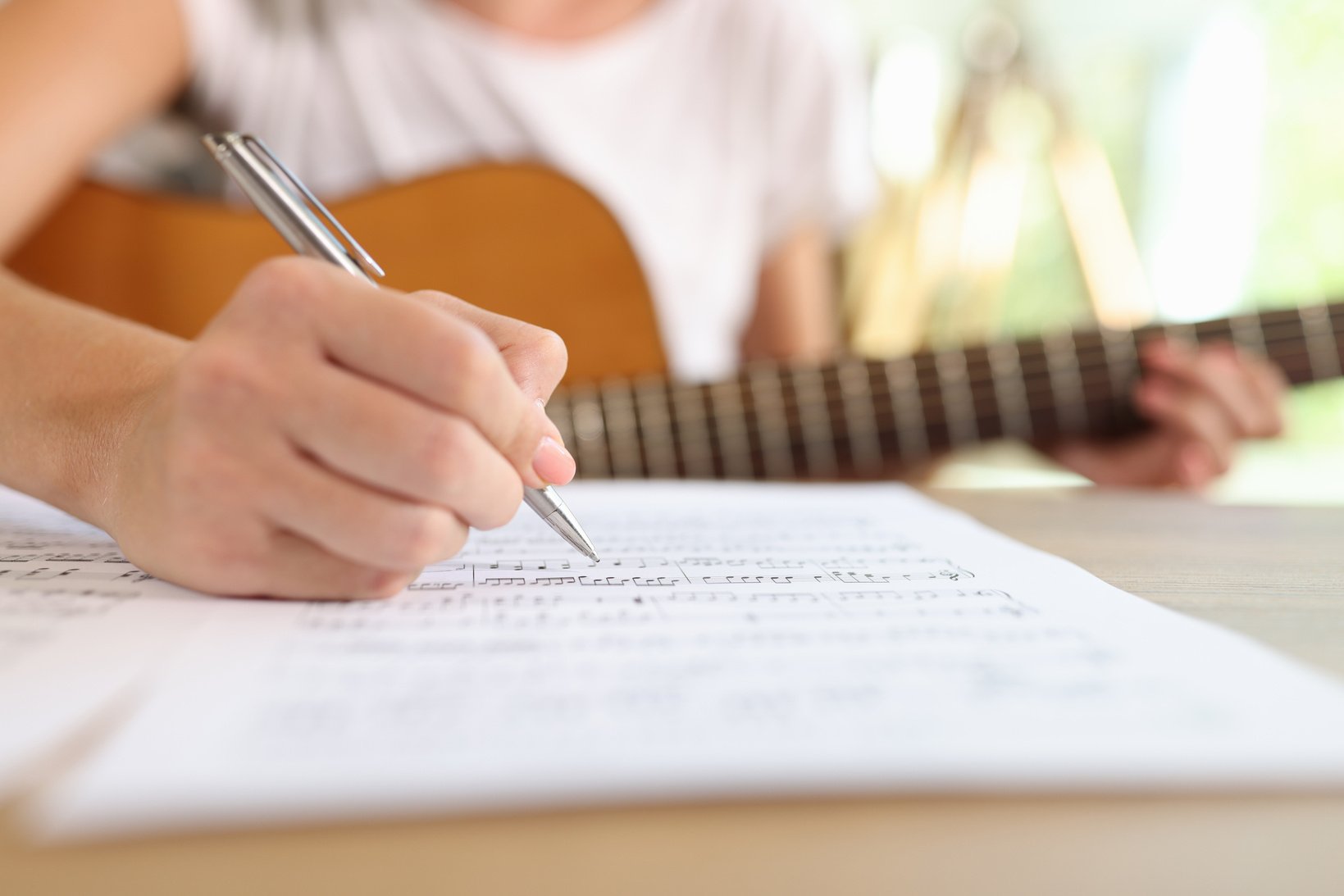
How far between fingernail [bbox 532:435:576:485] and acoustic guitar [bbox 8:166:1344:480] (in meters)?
0.39

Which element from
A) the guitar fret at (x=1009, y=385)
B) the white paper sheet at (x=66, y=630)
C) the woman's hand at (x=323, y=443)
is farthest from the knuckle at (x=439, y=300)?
the guitar fret at (x=1009, y=385)

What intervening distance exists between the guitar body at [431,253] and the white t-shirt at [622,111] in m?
0.04

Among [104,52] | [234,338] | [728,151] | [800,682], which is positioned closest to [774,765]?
[800,682]

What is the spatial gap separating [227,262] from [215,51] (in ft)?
0.74

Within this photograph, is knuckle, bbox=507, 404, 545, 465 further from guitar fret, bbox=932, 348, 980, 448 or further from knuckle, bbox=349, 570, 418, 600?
guitar fret, bbox=932, 348, 980, 448

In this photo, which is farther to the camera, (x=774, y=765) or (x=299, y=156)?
(x=299, y=156)

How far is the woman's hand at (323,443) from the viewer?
0.24m

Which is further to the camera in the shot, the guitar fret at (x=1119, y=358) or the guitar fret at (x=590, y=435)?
the guitar fret at (x=1119, y=358)

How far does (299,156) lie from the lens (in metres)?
0.88

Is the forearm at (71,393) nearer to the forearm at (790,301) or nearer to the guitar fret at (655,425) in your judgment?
the guitar fret at (655,425)

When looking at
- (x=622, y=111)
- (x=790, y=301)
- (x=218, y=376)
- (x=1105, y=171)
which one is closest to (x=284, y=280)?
(x=218, y=376)

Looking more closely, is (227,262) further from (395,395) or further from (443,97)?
(395,395)

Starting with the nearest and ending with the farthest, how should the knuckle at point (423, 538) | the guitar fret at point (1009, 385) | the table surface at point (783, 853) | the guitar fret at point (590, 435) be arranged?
the table surface at point (783, 853) < the knuckle at point (423, 538) < the guitar fret at point (590, 435) < the guitar fret at point (1009, 385)

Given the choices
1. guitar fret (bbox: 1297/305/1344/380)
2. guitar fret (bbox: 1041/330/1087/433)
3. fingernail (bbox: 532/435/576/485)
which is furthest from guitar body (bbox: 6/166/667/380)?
guitar fret (bbox: 1297/305/1344/380)
